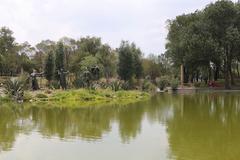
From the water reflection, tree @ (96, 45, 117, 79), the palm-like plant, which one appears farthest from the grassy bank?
tree @ (96, 45, 117, 79)

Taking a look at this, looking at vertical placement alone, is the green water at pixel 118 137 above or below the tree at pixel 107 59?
below

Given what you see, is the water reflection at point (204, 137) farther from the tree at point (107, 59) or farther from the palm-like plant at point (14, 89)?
the tree at point (107, 59)

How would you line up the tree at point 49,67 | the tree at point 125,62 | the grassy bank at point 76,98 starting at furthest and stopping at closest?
the tree at point 125,62
the tree at point 49,67
the grassy bank at point 76,98

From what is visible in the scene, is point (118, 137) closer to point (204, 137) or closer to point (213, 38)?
point (204, 137)

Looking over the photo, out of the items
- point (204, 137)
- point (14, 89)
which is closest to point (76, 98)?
point (14, 89)

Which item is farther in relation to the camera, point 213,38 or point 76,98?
point 213,38

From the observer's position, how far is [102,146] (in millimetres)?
10312

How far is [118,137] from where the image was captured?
1188 centimetres

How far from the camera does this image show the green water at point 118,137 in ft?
30.4

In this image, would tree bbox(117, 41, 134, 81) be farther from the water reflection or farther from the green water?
the water reflection

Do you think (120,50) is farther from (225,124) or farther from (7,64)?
(225,124)

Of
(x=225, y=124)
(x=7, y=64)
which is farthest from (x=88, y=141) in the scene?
(x=7, y=64)

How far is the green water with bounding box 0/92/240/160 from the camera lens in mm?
9273

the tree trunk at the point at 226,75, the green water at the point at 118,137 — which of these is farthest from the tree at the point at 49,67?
the green water at the point at 118,137
